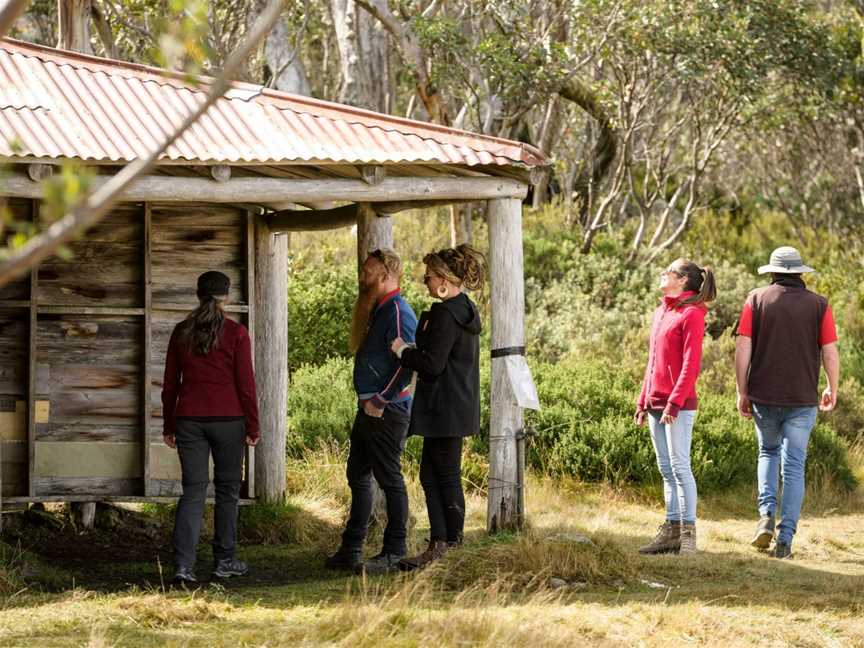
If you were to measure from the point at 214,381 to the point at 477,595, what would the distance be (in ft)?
6.10

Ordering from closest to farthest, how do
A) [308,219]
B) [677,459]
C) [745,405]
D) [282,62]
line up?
[677,459]
[745,405]
[308,219]
[282,62]

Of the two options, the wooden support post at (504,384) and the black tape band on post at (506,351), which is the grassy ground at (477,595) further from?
the black tape band on post at (506,351)

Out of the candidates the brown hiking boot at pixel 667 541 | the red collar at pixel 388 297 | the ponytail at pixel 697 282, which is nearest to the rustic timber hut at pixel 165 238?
the red collar at pixel 388 297

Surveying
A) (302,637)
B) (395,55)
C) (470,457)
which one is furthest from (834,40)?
(302,637)

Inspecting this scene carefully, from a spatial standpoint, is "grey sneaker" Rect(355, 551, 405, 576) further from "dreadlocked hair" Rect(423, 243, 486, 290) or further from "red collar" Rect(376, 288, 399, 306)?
"dreadlocked hair" Rect(423, 243, 486, 290)

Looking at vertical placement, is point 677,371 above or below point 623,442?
above

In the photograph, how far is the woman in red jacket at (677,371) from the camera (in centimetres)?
787

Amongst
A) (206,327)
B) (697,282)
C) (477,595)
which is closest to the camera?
(477,595)

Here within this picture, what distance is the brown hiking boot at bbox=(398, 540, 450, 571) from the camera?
754 cm

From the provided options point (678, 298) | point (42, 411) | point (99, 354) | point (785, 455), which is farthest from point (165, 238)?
point (785, 455)

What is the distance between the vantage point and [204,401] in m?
7.33

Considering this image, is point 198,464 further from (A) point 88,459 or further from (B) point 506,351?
(B) point 506,351

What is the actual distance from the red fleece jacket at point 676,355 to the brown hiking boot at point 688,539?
2.68 feet

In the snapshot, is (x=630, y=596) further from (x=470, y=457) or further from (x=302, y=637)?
(x=470, y=457)
